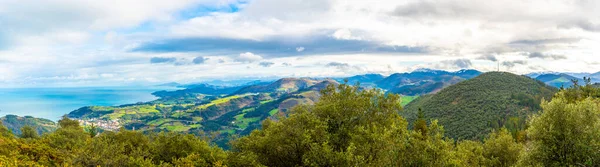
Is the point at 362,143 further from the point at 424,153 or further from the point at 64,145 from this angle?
the point at 64,145

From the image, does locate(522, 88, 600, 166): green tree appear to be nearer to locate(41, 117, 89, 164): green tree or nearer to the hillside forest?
the hillside forest

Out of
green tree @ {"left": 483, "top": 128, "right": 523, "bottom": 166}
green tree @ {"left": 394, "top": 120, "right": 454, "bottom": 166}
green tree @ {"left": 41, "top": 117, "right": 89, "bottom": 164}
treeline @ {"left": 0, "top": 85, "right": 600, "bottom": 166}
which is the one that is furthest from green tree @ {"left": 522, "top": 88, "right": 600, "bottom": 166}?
green tree @ {"left": 41, "top": 117, "right": 89, "bottom": 164}

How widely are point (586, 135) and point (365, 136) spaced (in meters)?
20.2

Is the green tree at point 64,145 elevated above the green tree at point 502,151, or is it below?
above

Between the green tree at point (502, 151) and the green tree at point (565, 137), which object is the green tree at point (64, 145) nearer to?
the green tree at point (565, 137)

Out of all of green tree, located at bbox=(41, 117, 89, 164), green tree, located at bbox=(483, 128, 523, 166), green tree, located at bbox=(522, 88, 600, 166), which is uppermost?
green tree, located at bbox=(522, 88, 600, 166)

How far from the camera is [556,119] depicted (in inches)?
1227

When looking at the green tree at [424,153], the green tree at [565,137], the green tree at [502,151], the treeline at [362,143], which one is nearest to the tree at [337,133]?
the treeline at [362,143]

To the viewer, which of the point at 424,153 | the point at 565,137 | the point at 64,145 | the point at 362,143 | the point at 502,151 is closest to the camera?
the point at 424,153

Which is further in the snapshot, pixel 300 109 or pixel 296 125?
pixel 300 109

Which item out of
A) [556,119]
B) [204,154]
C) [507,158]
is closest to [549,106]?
[556,119]

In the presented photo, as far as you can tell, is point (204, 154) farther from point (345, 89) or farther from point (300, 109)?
point (345, 89)

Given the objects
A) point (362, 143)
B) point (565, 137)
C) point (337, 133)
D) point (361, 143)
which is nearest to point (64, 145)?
point (337, 133)

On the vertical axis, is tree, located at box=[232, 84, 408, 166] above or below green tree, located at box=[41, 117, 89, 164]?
above
